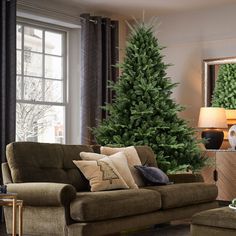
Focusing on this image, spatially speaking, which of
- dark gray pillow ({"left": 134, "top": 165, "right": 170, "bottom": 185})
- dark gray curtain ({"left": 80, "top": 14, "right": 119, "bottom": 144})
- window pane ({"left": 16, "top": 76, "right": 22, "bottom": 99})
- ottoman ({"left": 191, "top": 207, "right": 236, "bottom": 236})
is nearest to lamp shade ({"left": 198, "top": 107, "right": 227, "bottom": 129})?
dark gray curtain ({"left": 80, "top": 14, "right": 119, "bottom": 144})

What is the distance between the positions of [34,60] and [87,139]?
4.11ft

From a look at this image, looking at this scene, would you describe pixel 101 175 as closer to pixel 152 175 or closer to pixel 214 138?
pixel 152 175

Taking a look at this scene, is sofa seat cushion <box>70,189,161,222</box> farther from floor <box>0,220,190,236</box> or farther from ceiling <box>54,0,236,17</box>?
ceiling <box>54,0,236,17</box>

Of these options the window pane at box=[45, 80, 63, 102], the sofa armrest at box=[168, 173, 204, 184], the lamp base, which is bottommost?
the sofa armrest at box=[168, 173, 204, 184]

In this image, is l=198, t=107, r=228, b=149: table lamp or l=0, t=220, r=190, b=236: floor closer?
l=0, t=220, r=190, b=236: floor

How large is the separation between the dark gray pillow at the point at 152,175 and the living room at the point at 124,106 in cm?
1

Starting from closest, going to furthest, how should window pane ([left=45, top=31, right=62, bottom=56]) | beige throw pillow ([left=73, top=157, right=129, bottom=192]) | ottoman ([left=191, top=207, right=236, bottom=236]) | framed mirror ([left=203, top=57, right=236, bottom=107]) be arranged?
ottoman ([left=191, top=207, right=236, bottom=236]) → beige throw pillow ([left=73, top=157, right=129, bottom=192]) → window pane ([left=45, top=31, right=62, bottom=56]) → framed mirror ([left=203, top=57, right=236, bottom=107])

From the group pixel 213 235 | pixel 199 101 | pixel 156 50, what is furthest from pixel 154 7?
pixel 213 235

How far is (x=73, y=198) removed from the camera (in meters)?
4.47

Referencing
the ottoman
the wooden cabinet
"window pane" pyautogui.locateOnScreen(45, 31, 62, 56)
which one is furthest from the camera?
"window pane" pyautogui.locateOnScreen(45, 31, 62, 56)

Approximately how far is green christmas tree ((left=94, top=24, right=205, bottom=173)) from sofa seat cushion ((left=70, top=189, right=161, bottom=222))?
174cm

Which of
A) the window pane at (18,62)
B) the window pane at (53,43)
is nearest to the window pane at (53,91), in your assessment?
the window pane at (53,43)

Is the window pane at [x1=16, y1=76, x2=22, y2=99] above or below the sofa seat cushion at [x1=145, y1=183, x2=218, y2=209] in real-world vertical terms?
above

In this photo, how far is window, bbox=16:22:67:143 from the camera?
23.5 feet
